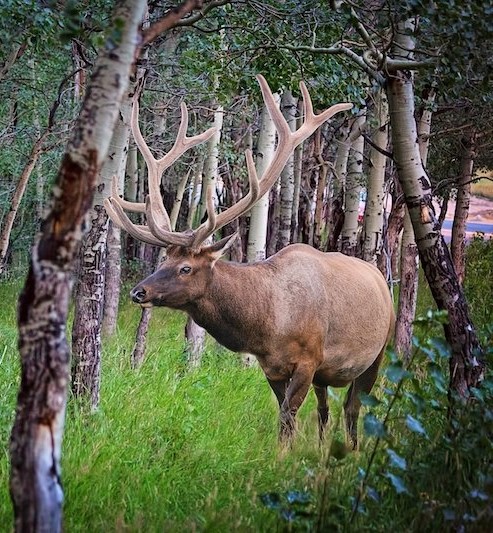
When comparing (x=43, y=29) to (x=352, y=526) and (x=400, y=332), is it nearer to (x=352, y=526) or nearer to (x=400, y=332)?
(x=352, y=526)

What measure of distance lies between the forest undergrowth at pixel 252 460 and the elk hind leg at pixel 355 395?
0.84 ft

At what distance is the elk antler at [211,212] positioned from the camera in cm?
685

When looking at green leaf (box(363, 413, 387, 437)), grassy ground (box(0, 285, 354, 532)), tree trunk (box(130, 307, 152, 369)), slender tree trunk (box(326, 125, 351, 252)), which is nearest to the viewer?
green leaf (box(363, 413, 387, 437))

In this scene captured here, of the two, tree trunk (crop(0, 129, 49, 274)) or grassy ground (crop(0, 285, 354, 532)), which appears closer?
grassy ground (crop(0, 285, 354, 532))

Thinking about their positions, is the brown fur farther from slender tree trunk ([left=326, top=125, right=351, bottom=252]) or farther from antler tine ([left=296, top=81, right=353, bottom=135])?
slender tree trunk ([left=326, top=125, right=351, bottom=252])

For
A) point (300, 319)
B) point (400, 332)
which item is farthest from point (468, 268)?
point (300, 319)

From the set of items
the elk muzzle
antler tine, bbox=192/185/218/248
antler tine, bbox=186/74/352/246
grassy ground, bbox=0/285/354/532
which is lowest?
grassy ground, bbox=0/285/354/532

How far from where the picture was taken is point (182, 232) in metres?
7.11

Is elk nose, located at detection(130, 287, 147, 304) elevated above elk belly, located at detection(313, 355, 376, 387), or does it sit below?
above

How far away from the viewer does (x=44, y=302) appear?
2887 millimetres

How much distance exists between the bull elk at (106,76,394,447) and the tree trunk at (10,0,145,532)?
11.3ft

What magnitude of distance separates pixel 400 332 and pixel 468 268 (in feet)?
32.8

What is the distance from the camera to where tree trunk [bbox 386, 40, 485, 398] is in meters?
6.02

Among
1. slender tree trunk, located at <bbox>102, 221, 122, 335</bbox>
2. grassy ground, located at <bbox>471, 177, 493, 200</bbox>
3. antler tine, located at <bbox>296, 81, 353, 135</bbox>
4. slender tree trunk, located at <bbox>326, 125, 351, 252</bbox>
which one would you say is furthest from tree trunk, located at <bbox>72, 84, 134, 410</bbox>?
grassy ground, located at <bbox>471, 177, 493, 200</bbox>
